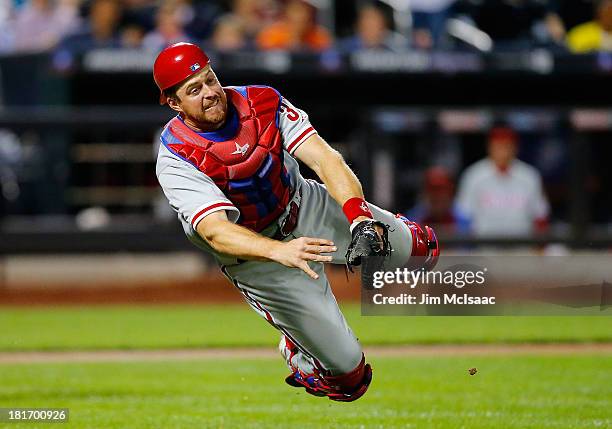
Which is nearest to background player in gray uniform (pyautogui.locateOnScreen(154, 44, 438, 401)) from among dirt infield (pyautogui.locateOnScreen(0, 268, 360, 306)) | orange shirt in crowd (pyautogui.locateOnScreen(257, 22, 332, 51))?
dirt infield (pyautogui.locateOnScreen(0, 268, 360, 306))

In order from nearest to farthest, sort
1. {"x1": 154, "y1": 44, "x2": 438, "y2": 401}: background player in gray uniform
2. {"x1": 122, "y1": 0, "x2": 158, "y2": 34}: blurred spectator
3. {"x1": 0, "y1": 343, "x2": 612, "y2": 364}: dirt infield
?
{"x1": 154, "y1": 44, "x2": 438, "y2": 401}: background player in gray uniform
{"x1": 0, "y1": 343, "x2": 612, "y2": 364}: dirt infield
{"x1": 122, "y1": 0, "x2": 158, "y2": 34}: blurred spectator

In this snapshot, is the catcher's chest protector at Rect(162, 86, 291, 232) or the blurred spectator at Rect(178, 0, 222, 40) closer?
the catcher's chest protector at Rect(162, 86, 291, 232)

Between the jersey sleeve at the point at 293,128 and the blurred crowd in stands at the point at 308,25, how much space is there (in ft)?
23.9

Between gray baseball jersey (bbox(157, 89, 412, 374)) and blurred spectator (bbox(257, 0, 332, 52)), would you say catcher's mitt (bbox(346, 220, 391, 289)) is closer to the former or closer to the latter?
gray baseball jersey (bbox(157, 89, 412, 374))

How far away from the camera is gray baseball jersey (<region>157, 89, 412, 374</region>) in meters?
5.41

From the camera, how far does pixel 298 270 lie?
595 cm

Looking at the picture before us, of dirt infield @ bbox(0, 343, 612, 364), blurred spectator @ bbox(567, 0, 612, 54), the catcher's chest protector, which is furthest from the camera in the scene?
blurred spectator @ bbox(567, 0, 612, 54)

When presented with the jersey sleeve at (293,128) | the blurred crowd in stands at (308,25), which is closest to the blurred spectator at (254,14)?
the blurred crowd in stands at (308,25)

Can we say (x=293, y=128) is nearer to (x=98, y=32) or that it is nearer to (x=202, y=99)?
(x=202, y=99)

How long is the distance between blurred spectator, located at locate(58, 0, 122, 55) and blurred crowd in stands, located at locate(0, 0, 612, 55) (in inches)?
0.5

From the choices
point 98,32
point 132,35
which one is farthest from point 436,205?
point 98,32

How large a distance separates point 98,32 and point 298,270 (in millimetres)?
7980

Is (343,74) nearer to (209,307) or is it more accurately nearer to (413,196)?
(413,196)

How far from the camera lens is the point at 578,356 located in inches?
371
